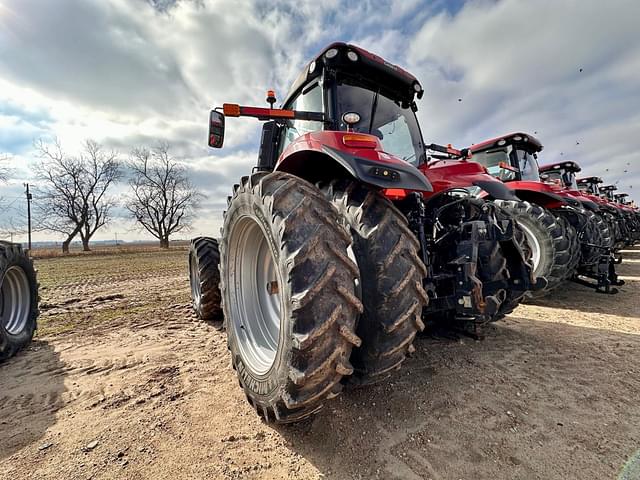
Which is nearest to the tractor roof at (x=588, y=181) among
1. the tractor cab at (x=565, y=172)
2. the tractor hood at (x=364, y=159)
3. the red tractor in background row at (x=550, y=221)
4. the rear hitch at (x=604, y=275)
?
the tractor cab at (x=565, y=172)

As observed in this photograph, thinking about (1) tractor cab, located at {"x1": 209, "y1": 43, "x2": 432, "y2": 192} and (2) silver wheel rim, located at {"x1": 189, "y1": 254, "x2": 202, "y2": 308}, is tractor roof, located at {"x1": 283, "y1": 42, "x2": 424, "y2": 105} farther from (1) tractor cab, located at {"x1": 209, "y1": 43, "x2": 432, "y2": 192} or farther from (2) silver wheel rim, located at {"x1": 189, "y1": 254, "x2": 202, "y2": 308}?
(2) silver wheel rim, located at {"x1": 189, "y1": 254, "x2": 202, "y2": 308}

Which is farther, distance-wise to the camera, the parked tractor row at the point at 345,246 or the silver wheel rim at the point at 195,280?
the silver wheel rim at the point at 195,280

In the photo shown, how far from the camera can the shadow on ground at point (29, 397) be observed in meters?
1.82

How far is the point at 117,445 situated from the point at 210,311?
7.54 ft

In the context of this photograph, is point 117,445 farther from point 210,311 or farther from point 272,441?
point 210,311

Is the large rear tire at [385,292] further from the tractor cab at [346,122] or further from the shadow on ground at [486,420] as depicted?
the shadow on ground at [486,420]

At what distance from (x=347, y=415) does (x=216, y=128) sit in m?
2.50

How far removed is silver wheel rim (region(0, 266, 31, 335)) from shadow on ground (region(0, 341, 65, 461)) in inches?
14.5

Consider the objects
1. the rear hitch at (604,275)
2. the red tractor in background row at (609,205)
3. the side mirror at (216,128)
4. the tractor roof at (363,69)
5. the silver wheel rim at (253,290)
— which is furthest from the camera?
the red tractor in background row at (609,205)

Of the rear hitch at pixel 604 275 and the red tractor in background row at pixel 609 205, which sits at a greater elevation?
the red tractor in background row at pixel 609 205

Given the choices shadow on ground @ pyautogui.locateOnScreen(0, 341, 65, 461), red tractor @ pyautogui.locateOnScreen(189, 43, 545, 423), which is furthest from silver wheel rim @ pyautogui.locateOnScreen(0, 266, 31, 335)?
red tractor @ pyautogui.locateOnScreen(189, 43, 545, 423)

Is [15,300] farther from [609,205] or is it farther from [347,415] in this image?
[609,205]

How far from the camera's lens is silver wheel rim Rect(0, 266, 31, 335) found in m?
3.31

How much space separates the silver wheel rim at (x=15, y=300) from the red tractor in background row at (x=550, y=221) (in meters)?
Answer: 6.37
